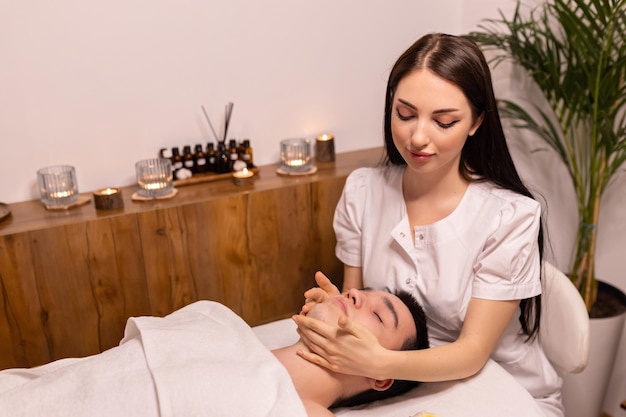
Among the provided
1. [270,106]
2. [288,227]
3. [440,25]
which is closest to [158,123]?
[270,106]

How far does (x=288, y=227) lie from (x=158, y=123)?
541 millimetres

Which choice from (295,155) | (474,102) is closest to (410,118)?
(474,102)

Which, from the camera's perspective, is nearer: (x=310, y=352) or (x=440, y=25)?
(x=310, y=352)

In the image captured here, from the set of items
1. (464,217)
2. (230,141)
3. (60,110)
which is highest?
(60,110)

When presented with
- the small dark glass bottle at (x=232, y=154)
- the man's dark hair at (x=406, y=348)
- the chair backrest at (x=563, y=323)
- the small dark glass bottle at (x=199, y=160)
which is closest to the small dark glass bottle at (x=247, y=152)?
the small dark glass bottle at (x=232, y=154)

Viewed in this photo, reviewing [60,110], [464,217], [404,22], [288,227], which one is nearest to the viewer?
[464,217]

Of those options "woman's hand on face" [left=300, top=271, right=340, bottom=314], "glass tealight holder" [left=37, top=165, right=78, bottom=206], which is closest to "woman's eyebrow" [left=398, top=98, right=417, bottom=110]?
"woman's hand on face" [left=300, top=271, right=340, bottom=314]

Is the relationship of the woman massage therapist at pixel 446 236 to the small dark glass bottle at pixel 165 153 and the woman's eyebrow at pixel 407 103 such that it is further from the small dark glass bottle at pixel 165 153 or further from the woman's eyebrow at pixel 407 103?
the small dark glass bottle at pixel 165 153

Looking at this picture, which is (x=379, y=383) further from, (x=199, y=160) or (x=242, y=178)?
(x=199, y=160)

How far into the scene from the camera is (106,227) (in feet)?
5.38

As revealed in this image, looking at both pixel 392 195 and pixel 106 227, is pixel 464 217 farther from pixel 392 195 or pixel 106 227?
pixel 106 227

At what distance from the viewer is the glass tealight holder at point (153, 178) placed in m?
1.78

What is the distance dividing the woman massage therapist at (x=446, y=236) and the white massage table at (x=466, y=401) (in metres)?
0.05

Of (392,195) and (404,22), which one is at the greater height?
(404,22)
